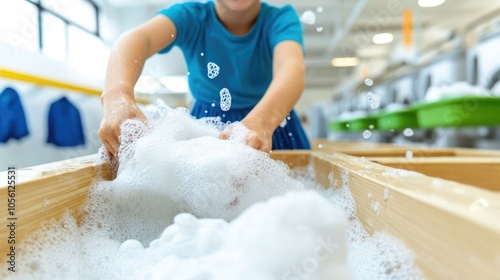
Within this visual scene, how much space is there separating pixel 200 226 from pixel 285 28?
1.69 feet

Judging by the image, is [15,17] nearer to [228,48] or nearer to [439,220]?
[228,48]

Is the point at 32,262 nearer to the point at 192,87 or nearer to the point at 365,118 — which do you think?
the point at 192,87

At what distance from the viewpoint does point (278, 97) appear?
0.55 metres

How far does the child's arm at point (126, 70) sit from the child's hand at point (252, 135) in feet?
0.34

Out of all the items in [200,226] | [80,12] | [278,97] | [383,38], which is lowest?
[200,226]

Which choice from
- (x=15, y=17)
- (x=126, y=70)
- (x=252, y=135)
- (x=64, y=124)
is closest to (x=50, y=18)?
(x=15, y=17)

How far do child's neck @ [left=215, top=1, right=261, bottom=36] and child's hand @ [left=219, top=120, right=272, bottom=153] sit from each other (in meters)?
0.30

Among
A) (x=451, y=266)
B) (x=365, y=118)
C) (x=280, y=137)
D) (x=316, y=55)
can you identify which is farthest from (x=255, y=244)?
(x=316, y=55)

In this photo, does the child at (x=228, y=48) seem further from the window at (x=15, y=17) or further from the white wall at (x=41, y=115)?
the white wall at (x=41, y=115)

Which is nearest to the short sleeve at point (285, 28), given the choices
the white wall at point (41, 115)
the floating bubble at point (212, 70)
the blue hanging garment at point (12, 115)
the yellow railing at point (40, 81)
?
the floating bubble at point (212, 70)

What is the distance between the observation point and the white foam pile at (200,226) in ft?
0.69

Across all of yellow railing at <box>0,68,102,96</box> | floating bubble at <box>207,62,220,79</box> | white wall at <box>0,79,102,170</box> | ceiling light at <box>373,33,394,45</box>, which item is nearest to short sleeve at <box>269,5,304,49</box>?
floating bubble at <box>207,62,220,79</box>

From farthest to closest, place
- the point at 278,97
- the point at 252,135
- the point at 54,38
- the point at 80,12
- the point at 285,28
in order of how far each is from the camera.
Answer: the point at 54,38 < the point at 80,12 < the point at 285,28 < the point at 278,97 < the point at 252,135

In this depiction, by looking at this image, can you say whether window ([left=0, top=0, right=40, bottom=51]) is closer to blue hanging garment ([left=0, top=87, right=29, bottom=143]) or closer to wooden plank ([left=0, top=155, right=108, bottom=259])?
wooden plank ([left=0, top=155, right=108, bottom=259])
